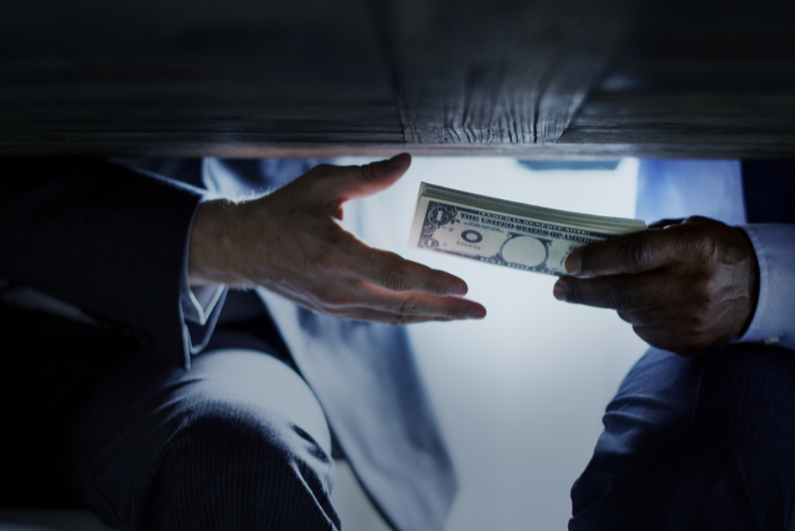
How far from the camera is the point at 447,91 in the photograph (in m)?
0.43

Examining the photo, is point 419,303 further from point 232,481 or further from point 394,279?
point 232,481

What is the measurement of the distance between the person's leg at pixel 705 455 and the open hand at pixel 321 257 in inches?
11.3

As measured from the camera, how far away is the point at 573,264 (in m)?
0.68

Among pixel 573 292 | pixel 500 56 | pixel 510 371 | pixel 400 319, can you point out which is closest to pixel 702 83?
pixel 500 56

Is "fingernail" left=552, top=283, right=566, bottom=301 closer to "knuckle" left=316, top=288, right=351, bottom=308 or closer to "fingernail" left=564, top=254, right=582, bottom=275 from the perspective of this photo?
"fingernail" left=564, top=254, right=582, bottom=275

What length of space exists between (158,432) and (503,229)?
607 mm

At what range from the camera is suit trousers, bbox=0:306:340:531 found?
0.66 metres

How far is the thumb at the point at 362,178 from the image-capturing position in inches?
26.4

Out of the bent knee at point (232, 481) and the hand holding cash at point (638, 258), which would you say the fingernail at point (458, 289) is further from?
the bent knee at point (232, 481)

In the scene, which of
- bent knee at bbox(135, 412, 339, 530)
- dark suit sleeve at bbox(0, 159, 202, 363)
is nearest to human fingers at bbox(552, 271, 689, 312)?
bent knee at bbox(135, 412, 339, 530)

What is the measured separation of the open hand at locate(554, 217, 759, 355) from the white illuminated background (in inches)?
13.5

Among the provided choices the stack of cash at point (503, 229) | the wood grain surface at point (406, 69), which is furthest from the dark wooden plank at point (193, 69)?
the stack of cash at point (503, 229)

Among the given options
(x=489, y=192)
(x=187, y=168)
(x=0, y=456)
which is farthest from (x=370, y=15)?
(x=0, y=456)

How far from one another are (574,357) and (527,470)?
275 mm
